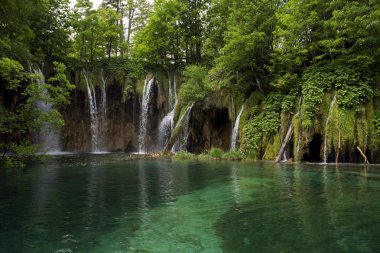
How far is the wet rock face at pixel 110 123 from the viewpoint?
29469 mm

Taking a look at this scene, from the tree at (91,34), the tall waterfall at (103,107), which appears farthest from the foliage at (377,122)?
the tree at (91,34)

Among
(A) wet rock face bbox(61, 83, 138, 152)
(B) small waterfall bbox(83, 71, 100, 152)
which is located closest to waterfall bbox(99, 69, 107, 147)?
(A) wet rock face bbox(61, 83, 138, 152)

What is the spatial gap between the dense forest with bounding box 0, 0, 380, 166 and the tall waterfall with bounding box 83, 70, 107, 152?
486 millimetres

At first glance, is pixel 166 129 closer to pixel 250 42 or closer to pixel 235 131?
pixel 235 131

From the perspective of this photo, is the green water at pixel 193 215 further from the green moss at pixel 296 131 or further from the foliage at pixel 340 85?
the foliage at pixel 340 85

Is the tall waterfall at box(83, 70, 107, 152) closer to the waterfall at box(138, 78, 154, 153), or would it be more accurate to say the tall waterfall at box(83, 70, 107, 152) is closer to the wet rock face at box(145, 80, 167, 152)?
the waterfall at box(138, 78, 154, 153)

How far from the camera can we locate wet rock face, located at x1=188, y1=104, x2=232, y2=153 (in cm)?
2334

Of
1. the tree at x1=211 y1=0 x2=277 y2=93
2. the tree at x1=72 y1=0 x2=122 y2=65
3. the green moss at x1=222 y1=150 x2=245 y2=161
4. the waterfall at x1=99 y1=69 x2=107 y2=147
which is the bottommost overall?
the green moss at x1=222 y1=150 x2=245 y2=161

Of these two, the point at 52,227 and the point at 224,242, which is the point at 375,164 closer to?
the point at 224,242

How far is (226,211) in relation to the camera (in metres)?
6.72

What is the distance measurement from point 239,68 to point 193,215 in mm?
16162

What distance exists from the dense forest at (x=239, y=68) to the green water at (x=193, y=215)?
4853mm

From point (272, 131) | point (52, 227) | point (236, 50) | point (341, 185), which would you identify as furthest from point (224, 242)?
point (236, 50)

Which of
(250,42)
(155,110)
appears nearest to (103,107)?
(155,110)
